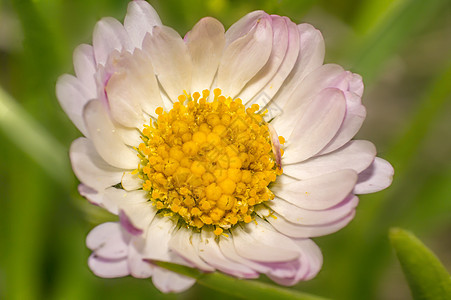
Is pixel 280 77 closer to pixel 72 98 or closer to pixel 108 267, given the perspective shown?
pixel 72 98

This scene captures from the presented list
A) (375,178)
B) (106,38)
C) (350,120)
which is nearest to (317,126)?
(350,120)

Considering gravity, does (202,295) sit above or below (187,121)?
below

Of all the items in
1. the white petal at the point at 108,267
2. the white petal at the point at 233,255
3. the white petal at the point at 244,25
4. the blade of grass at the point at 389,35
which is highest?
the blade of grass at the point at 389,35

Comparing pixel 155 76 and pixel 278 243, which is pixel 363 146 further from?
pixel 155 76

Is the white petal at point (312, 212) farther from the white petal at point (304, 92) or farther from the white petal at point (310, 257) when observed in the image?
the white petal at point (304, 92)

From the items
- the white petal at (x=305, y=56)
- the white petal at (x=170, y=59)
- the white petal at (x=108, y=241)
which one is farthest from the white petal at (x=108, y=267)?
the white petal at (x=305, y=56)

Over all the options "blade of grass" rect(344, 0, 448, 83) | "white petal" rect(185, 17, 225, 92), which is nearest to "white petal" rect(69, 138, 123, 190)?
"white petal" rect(185, 17, 225, 92)

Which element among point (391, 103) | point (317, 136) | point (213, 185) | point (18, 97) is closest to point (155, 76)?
point (213, 185)
